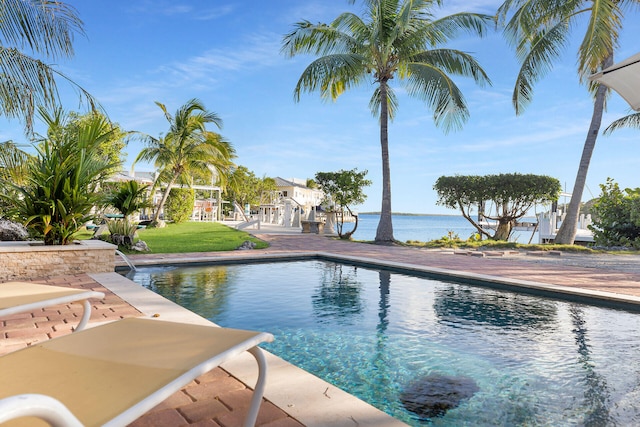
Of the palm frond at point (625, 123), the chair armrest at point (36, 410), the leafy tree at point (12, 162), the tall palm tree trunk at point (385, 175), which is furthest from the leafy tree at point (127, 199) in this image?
the palm frond at point (625, 123)

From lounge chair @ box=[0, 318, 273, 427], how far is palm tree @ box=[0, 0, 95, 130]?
7539mm

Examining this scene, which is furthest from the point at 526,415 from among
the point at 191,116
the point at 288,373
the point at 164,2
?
the point at 191,116

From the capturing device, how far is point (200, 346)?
4.92 feet

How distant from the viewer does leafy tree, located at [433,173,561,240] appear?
51.3 ft

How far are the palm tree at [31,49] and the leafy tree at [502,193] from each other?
551 inches

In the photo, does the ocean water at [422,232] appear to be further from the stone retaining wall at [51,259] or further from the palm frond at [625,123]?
the stone retaining wall at [51,259]

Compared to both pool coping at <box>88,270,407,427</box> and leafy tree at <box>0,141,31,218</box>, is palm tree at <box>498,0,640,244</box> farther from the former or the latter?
leafy tree at <box>0,141,31,218</box>

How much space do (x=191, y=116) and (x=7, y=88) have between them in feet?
42.1

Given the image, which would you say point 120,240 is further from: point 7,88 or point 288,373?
point 288,373

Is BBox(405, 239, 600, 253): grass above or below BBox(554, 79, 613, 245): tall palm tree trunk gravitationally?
below

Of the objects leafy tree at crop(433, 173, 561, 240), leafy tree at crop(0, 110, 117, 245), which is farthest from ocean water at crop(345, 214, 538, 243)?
leafy tree at crop(0, 110, 117, 245)

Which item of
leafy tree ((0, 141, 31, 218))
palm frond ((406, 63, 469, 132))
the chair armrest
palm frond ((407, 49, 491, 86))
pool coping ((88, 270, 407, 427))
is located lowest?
Result: pool coping ((88, 270, 407, 427))

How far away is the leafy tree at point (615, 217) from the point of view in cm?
1356

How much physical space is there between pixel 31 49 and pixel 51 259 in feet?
14.3
